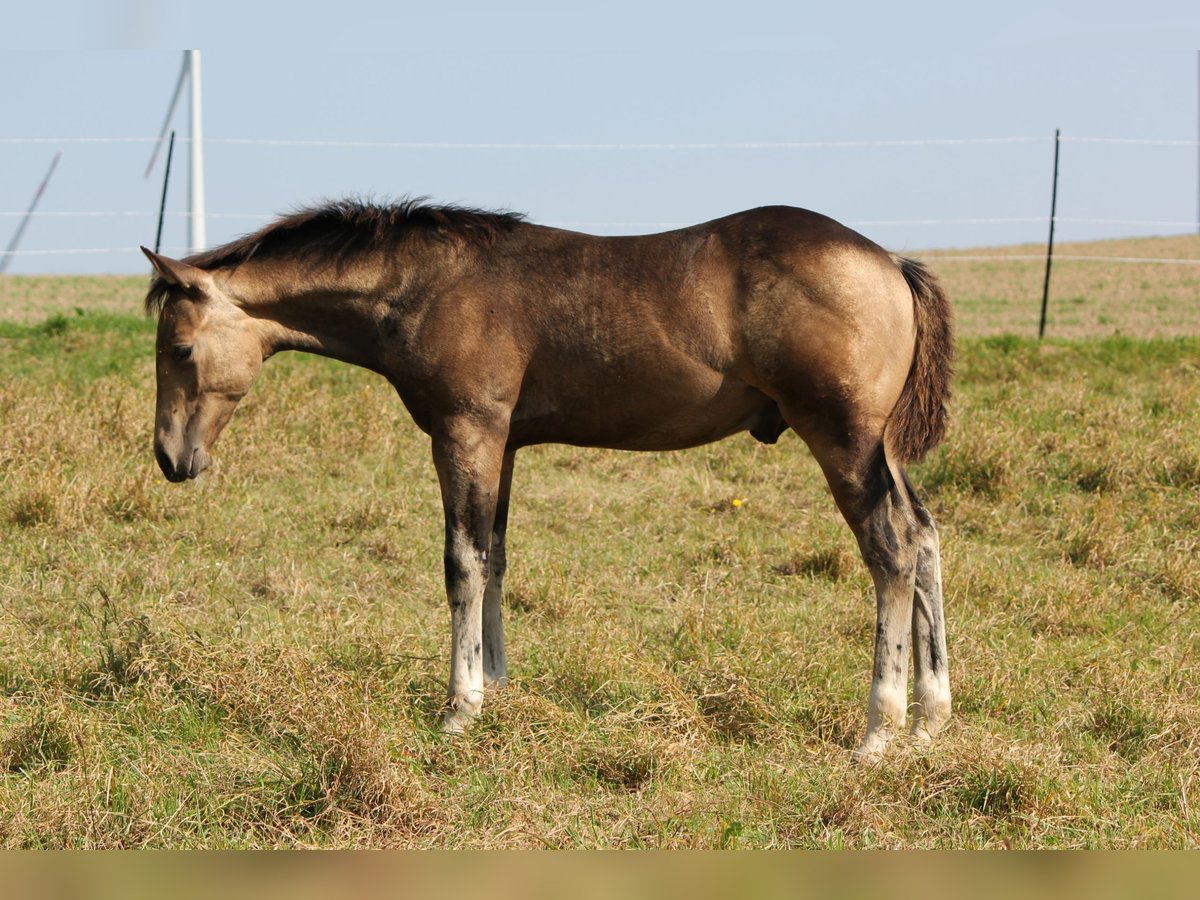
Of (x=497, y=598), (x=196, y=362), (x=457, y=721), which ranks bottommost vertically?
(x=457, y=721)

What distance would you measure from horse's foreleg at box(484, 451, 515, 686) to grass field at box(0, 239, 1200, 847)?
0.23 m

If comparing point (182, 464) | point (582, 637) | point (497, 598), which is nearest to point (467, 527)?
point (497, 598)

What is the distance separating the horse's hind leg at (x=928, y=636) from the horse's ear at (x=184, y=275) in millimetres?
3137

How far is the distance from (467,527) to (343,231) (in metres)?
1.44

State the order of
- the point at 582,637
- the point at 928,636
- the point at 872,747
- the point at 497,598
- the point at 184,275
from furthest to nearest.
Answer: the point at 582,637
the point at 497,598
the point at 928,636
the point at 184,275
the point at 872,747

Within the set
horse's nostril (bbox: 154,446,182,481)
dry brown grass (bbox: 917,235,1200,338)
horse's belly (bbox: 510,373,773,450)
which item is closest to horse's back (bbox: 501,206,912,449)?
horse's belly (bbox: 510,373,773,450)

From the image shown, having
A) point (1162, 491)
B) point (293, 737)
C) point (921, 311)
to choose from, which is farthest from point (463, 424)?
point (1162, 491)

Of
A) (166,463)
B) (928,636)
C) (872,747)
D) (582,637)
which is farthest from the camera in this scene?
(582,637)

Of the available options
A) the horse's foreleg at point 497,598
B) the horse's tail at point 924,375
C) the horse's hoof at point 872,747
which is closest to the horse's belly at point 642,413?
the horse's foreleg at point 497,598

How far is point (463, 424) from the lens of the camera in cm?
486

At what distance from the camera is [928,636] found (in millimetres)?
4949

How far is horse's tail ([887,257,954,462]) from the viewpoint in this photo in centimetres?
486

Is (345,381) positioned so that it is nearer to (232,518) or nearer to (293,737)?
(232,518)

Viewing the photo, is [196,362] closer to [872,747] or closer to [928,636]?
[872,747]
